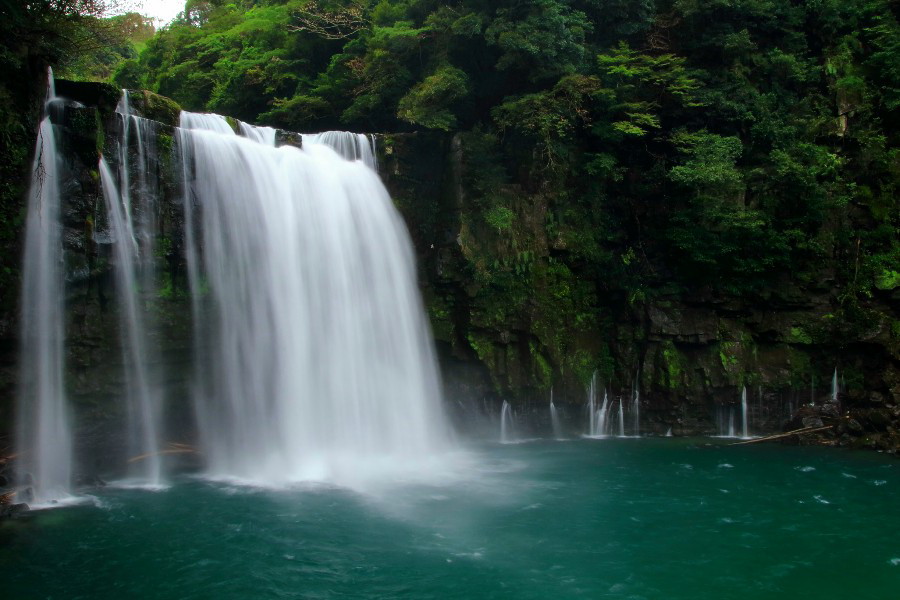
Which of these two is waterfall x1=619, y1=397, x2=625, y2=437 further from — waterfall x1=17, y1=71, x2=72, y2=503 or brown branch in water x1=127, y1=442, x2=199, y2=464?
waterfall x1=17, y1=71, x2=72, y2=503

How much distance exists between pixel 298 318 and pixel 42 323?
4.78 meters

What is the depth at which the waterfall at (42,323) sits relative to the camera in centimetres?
1100

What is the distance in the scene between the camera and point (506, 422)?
55.4 feet

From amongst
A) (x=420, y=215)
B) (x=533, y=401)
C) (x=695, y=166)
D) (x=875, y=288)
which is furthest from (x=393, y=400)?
(x=875, y=288)

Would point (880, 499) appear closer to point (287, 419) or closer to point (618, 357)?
point (618, 357)

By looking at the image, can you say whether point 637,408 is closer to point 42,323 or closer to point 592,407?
point 592,407

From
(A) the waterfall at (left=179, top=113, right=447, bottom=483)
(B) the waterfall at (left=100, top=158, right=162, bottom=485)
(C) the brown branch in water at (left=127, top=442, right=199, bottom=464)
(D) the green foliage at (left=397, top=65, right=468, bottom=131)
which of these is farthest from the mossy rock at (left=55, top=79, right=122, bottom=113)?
(D) the green foliage at (left=397, top=65, right=468, bottom=131)

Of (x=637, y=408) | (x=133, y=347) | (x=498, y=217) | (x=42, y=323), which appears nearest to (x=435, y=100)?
(x=498, y=217)

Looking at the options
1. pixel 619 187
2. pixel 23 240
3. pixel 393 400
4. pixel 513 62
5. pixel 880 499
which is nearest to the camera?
pixel 23 240

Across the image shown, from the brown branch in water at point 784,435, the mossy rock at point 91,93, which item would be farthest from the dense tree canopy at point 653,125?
the mossy rock at point 91,93

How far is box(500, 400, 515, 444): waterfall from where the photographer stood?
16844mm

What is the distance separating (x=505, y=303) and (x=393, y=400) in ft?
12.3

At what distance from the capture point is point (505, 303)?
54.9 feet

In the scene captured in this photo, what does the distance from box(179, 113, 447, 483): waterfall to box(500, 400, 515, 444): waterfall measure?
5.31ft
